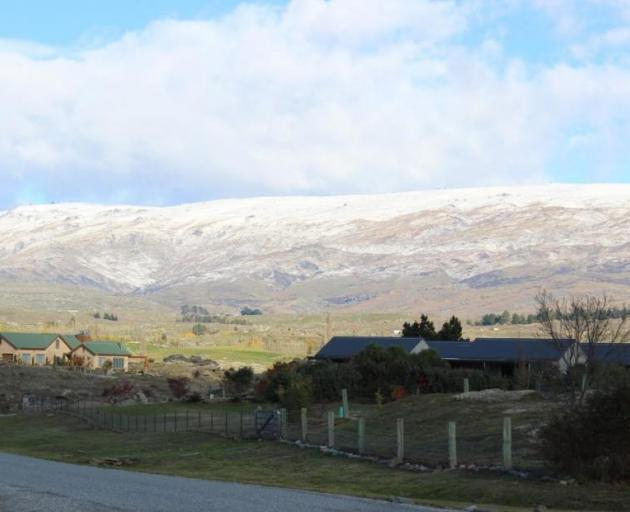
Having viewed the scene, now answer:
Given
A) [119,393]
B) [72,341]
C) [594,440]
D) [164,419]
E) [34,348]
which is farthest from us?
[72,341]

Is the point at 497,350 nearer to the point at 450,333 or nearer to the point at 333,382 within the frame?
the point at 450,333

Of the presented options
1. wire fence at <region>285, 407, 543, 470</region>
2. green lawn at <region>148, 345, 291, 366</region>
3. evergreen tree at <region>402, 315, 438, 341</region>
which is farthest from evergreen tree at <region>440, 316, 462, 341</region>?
wire fence at <region>285, 407, 543, 470</region>

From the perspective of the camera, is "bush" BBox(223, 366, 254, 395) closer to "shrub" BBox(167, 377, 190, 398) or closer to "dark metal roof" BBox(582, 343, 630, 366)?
"shrub" BBox(167, 377, 190, 398)

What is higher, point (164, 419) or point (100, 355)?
point (100, 355)

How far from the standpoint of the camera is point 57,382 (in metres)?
117

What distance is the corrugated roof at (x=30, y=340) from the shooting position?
150m

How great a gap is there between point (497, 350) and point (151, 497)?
67594 mm

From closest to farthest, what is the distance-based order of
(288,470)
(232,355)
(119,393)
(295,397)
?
(288,470) < (295,397) < (119,393) < (232,355)

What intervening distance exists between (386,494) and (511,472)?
3.80 meters

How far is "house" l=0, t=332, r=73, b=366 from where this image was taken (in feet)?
488

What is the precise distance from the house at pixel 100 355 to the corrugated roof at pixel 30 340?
3.93 m

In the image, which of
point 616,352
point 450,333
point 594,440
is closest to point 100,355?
point 450,333

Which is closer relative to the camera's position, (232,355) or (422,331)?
(422,331)

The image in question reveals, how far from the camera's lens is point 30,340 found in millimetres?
152500
